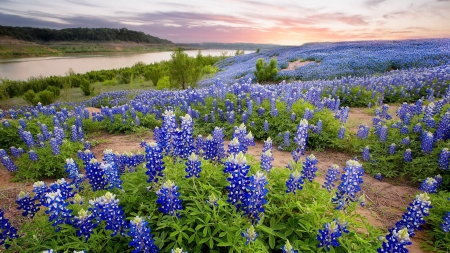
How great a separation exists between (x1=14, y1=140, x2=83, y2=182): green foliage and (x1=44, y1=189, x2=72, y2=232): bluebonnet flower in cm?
358

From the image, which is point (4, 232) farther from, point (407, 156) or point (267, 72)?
point (267, 72)

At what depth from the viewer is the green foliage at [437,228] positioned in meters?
3.09

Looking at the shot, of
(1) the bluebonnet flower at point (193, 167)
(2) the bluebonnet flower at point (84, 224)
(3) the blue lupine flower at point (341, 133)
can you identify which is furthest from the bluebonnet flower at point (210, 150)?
(3) the blue lupine flower at point (341, 133)

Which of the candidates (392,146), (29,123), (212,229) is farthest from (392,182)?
(29,123)

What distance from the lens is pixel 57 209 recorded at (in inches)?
88.7

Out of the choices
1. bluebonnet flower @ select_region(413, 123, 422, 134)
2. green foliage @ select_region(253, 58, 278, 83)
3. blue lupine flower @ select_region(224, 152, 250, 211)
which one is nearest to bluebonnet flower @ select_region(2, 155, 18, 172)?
blue lupine flower @ select_region(224, 152, 250, 211)

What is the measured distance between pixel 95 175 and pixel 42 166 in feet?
11.8

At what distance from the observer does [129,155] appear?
341cm

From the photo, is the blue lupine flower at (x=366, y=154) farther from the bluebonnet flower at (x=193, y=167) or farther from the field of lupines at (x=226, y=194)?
the bluebonnet flower at (x=193, y=167)

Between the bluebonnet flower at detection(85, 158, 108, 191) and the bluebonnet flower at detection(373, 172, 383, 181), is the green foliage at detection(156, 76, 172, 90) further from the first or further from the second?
the bluebonnet flower at detection(85, 158, 108, 191)

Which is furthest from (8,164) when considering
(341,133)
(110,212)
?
(341,133)

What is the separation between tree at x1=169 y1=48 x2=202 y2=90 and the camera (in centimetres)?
1514

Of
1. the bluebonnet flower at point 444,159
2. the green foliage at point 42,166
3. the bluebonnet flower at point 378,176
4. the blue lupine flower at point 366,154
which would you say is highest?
the bluebonnet flower at point 444,159

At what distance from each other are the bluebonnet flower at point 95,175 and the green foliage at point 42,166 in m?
3.18
